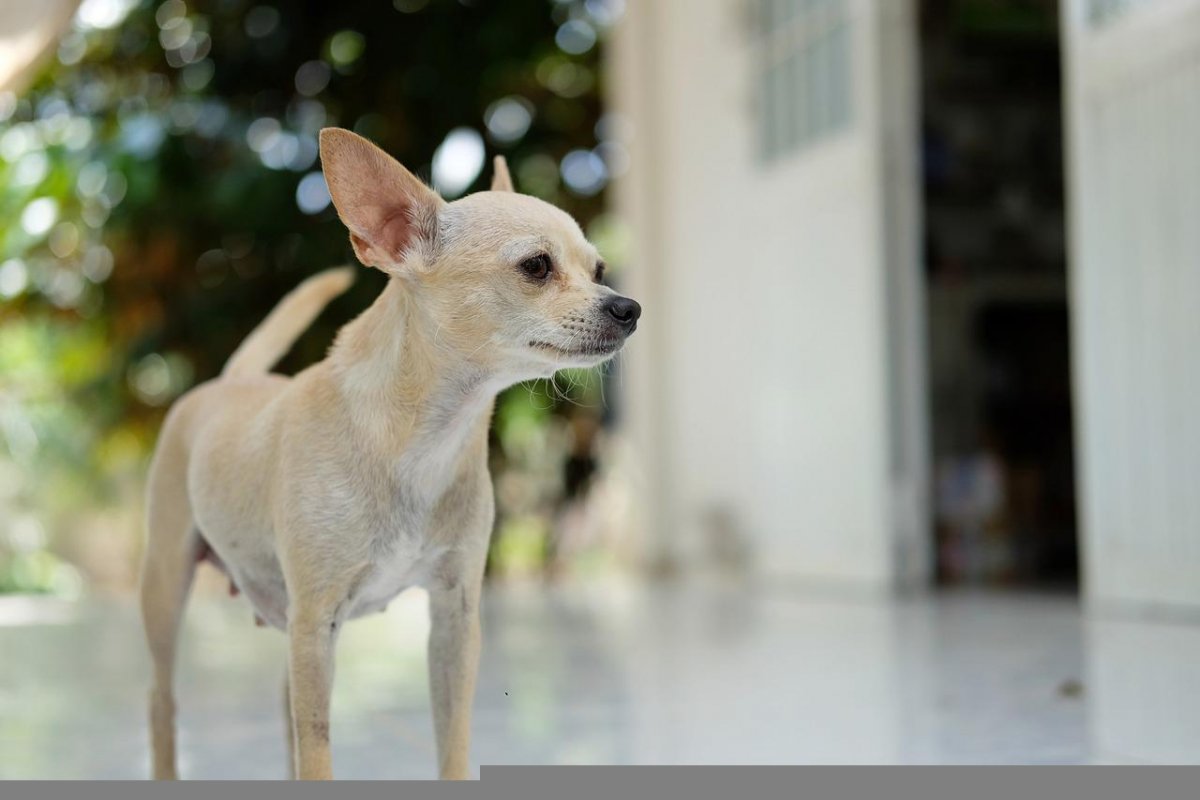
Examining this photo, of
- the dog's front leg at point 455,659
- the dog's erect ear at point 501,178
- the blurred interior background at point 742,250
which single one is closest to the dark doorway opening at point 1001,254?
the blurred interior background at point 742,250

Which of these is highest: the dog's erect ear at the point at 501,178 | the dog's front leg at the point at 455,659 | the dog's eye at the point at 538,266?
the dog's erect ear at the point at 501,178

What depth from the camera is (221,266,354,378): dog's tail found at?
195 centimetres

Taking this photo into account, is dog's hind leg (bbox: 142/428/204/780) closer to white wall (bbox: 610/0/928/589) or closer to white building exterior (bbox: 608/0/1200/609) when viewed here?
white building exterior (bbox: 608/0/1200/609)

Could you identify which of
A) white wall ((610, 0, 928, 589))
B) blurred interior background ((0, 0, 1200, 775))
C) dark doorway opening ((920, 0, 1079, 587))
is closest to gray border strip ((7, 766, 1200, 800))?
blurred interior background ((0, 0, 1200, 775))

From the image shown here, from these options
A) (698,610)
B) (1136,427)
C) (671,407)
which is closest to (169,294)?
(671,407)

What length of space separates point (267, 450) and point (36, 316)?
6.60m

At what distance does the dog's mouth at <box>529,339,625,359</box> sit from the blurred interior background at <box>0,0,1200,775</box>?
2.37 metres

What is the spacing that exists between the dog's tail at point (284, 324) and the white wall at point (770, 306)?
3214 millimetres

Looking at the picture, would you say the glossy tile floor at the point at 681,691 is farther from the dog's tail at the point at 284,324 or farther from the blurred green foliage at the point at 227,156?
the blurred green foliage at the point at 227,156

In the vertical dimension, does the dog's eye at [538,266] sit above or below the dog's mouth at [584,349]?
above

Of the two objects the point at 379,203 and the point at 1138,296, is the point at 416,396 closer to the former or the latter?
the point at 379,203

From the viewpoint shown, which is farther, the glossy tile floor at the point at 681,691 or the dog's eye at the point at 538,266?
the glossy tile floor at the point at 681,691

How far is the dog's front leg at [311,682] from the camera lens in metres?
1.44

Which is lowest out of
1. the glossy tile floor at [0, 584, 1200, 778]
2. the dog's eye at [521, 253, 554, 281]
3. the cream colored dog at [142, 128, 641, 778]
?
the glossy tile floor at [0, 584, 1200, 778]
